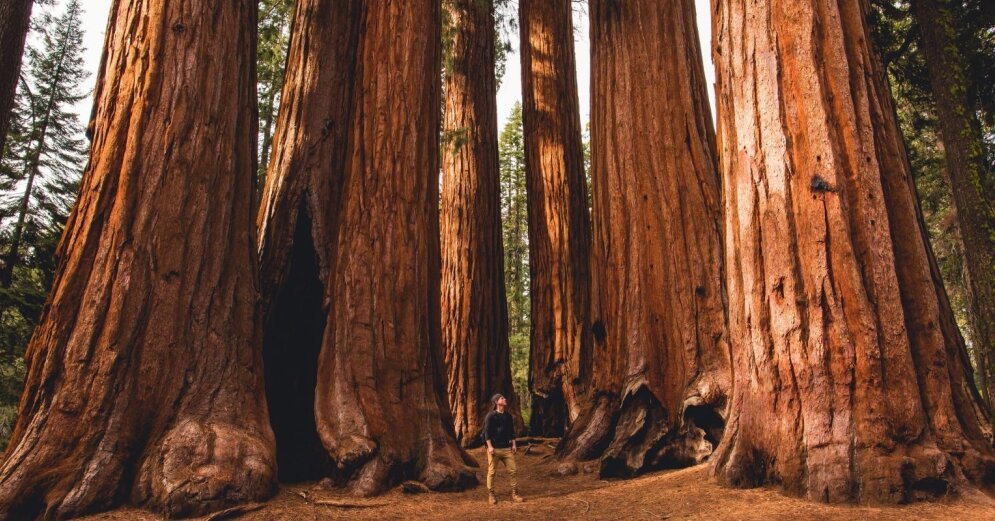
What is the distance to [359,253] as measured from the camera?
616cm

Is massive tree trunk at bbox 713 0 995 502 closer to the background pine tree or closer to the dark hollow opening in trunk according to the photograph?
the dark hollow opening in trunk

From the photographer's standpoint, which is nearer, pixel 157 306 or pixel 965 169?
Result: pixel 157 306

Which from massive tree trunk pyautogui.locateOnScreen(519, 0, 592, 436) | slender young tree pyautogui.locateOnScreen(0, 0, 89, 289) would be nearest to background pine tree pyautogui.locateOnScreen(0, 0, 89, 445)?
slender young tree pyautogui.locateOnScreen(0, 0, 89, 289)

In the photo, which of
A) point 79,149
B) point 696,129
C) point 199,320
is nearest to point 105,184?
point 199,320

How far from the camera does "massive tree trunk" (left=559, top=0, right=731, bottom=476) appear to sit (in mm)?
6324

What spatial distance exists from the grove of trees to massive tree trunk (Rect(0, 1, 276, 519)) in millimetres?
20

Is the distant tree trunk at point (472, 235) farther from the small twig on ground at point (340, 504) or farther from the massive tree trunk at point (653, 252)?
the small twig on ground at point (340, 504)

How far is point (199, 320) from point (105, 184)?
1.26 meters

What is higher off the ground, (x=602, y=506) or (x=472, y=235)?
(x=472, y=235)

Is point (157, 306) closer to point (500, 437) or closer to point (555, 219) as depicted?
point (500, 437)

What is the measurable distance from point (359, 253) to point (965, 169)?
267 inches

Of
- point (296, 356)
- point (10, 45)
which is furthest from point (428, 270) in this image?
point (10, 45)

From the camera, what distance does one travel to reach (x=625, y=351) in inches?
274

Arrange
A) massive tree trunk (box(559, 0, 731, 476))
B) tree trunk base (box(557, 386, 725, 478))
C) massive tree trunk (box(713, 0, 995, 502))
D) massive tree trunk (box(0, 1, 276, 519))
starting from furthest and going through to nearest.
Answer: massive tree trunk (box(559, 0, 731, 476)), tree trunk base (box(557, 386, 725, 478)), massive tree trunk (box(0, 1, 276, 519)), massive tree trunk (box(713, 0, 995, 502))
